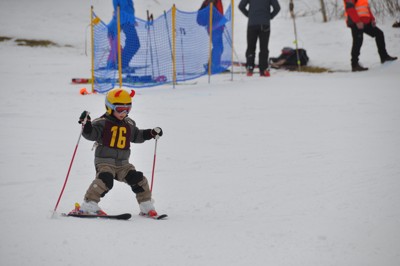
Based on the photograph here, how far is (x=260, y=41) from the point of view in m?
12.7

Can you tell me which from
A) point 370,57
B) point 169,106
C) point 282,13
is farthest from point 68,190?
point 282,13

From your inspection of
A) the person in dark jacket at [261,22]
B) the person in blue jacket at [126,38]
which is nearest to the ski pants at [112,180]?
the person in blue jacket at [126,38]

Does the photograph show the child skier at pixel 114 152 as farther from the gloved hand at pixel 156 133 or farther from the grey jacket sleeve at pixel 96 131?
the gloved hand at pixel 156 133

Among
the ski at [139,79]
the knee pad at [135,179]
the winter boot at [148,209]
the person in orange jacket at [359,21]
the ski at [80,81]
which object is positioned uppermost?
the person in orange jacket at [359,21]

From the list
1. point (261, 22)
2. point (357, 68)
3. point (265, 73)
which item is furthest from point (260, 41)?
point (357, 68)

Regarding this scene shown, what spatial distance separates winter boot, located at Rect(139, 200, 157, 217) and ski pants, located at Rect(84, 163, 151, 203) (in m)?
0.03

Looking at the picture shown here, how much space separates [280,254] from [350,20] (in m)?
10.0

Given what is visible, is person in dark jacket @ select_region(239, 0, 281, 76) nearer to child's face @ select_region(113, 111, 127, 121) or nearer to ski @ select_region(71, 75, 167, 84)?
ski @ select_region(71, 75, 167, 84)

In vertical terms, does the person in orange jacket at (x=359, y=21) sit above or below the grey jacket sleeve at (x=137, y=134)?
above

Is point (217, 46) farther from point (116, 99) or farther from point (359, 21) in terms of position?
point (116, 99)

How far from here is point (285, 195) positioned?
4887mm

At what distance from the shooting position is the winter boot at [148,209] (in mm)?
4375

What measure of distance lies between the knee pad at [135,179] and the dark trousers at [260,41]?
28.8ft

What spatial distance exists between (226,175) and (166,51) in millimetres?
7358
